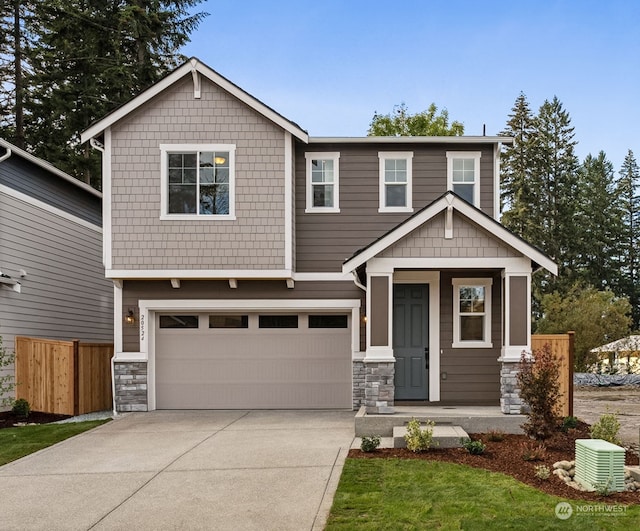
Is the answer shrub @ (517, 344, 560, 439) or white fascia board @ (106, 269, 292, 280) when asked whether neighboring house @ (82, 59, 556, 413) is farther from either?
shrub @ (517, 344, 560, 439)

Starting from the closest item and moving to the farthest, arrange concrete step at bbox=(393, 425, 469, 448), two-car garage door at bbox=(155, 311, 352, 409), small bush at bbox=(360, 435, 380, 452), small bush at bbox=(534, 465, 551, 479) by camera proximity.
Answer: small bush at bbox=(534, 465, 551, 479), small bush at bbox=(360, 435, 380, 452), concrete step at bbox=(393, 425, 469, 448), two-car garage door at bbox=(155, 311, 352, 409)

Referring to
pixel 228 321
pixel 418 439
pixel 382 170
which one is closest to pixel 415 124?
pixel 382 170

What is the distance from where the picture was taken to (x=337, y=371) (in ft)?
41.7

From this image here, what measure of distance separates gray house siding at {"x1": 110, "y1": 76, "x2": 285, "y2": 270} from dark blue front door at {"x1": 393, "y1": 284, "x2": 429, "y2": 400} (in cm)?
269

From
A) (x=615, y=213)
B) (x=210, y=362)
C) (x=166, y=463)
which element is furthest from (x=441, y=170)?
(x=615, y=213)

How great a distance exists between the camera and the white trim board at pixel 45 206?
1288 cm

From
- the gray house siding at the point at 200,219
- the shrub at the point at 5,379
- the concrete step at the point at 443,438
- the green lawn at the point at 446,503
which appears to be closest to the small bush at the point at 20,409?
the shrub at the point at 5,379

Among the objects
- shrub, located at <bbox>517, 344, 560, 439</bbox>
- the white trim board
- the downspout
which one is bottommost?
shrub, located at <bbox>517, 344, 560, 439</bbox>

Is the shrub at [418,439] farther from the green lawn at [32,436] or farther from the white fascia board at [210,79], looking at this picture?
the white fascia board at [210,79]

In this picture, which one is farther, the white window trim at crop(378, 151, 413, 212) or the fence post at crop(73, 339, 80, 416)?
the white window trim at crop(378, 151, 413, 212)

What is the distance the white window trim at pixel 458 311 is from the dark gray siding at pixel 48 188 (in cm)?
1002

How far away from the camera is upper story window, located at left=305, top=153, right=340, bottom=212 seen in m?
12.7

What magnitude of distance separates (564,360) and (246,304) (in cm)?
661

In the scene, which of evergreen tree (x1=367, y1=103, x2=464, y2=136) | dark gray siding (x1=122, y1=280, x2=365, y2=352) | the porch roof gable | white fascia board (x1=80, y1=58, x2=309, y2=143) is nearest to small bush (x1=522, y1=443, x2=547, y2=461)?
the porch roof gable
